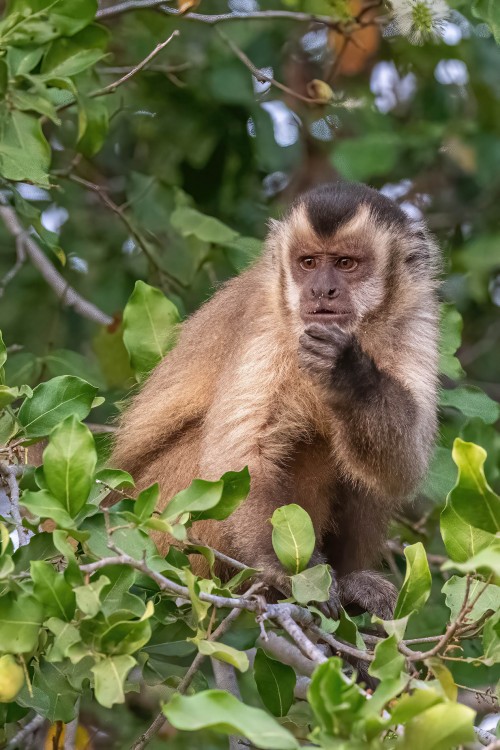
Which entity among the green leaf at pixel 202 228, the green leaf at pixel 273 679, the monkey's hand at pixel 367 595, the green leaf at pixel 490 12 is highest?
the green leaf at pixel 490 12

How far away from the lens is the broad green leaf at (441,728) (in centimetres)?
215

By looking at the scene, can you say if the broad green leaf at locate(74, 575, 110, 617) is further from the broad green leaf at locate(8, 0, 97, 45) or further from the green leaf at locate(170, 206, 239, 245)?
the green leaf at locate(170, 206, 239, 245)

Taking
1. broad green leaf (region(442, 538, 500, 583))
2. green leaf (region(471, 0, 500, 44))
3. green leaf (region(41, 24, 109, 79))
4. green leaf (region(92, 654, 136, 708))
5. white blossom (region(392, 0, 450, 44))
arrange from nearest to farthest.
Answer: broad green leaf (region(442, 538, 500, 583)) → green leaf (region(92, 654, 136, 708)) → green leaf (region(471, 0, 500, 44)) → green leaf (region(41, 24, 109, 79)) → white blossom (region(392, 0, 450, 44))

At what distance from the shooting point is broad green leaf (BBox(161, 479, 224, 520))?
113 inches

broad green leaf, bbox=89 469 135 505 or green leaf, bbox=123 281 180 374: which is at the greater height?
broad green leaf, bbox=89 469 135 505

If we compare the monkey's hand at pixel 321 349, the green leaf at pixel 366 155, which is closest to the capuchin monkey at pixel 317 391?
the monkey's hand at pixel 321 349

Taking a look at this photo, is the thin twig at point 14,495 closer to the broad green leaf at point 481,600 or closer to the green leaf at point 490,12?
the broad green leaf at point 481,600

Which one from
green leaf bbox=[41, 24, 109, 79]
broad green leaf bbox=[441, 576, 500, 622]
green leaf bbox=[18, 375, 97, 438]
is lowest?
broad green leaf bbox=[441, 576, 500, 622]

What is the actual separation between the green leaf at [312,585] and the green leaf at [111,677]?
700 mm

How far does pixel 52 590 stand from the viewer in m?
Result: 2.69

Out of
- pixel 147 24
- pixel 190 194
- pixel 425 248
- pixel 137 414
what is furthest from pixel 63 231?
pixel 425 248

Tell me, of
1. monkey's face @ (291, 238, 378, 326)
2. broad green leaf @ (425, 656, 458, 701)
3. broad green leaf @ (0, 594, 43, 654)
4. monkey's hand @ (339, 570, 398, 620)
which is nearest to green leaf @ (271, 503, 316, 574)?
broad green leaf @ (425, 656, 458, 701)

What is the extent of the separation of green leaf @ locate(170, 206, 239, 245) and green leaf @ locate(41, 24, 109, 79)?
99 centimetres

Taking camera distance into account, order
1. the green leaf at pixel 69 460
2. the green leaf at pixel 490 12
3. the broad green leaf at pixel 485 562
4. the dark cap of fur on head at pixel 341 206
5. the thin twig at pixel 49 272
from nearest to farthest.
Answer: the broad green leaf at pixel 485 562 < the green leaf at pixel 69 460 < the green leaf at pixel 490 12 < the dark cap of fur on head at pixel 341 206 < the thin twig at pixel 49 272
